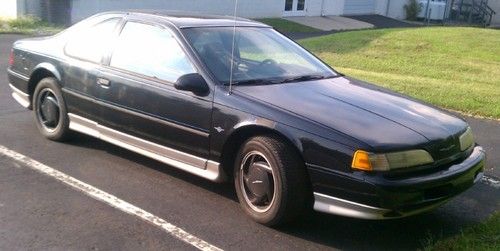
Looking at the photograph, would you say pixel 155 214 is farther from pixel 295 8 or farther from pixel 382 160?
pixel 295 8

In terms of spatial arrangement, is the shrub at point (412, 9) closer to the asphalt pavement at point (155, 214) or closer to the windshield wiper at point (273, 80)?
the asphalt pavement at point (155, 214)

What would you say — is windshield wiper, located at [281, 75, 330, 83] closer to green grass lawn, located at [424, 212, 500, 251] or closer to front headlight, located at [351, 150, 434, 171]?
front headlight, located at [351, 150, 434, 171]

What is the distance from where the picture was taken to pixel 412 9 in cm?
3147

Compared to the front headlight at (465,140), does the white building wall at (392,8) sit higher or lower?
lower

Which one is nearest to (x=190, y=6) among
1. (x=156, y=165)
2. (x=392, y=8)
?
(x=392, y=8)

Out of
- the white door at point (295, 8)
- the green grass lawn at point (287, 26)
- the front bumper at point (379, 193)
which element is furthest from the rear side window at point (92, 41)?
the white door at point (295, 8)

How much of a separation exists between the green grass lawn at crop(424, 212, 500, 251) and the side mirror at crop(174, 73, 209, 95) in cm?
195

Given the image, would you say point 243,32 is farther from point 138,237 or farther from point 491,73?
point 491,73

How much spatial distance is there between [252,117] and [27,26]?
565 inches

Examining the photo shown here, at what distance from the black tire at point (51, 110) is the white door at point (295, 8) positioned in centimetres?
2039

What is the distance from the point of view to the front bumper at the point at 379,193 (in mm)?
3660

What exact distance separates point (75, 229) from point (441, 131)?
261 cm

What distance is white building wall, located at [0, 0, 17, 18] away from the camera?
17453 millimetres

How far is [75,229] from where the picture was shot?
3.98 m
